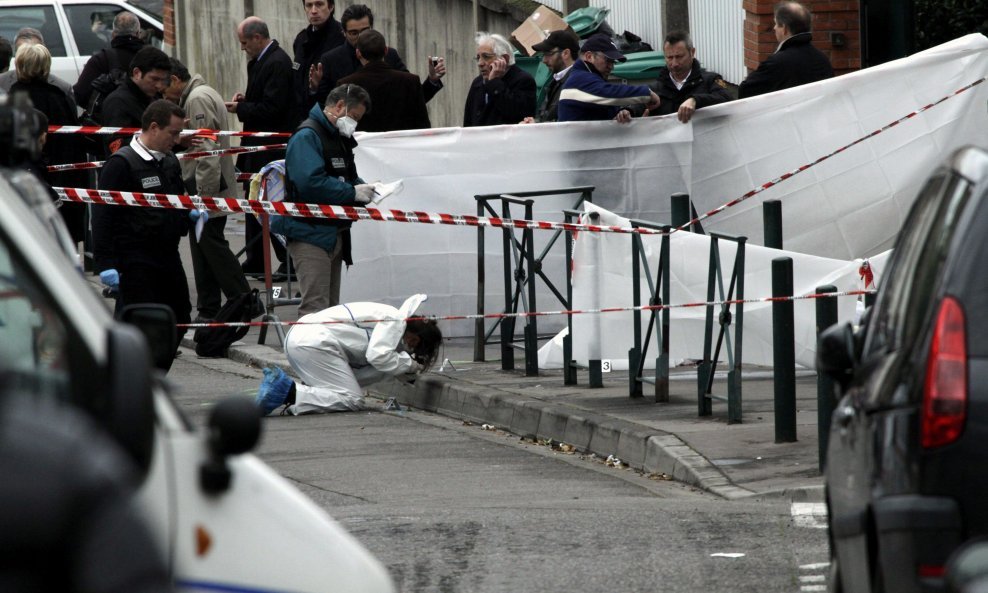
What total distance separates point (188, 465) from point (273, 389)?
7.46m

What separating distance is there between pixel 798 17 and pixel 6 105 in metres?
9.33

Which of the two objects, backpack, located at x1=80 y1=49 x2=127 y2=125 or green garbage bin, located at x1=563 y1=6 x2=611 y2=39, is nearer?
backpack, located at x1=80 y1=49 x2=127 y2=125

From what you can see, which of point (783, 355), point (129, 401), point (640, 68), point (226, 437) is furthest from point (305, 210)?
point (129, 401)

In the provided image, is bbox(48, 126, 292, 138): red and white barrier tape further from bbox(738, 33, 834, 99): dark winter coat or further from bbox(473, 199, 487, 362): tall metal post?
bbox(738, 33, 834, 99): dark winter coat

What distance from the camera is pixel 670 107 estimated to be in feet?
42.4

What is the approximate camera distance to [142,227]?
10.8 m

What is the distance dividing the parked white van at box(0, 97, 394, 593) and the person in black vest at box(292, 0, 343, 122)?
11.6 m

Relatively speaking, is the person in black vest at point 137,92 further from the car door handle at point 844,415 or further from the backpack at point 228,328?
the car door handle at point 844,415

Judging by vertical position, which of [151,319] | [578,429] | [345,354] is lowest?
[578,429]

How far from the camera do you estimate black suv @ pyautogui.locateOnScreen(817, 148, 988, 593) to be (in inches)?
161

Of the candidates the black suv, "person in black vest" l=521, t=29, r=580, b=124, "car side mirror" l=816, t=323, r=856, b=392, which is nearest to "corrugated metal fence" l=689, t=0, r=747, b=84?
"person in black vest" l=521, t=29, r=580, b=124

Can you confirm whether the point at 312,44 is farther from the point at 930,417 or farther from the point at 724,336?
the point at 930,417

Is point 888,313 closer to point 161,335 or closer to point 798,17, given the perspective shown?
point 161,335

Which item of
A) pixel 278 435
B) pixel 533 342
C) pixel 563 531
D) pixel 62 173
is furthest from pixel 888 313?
pixel 62 173
